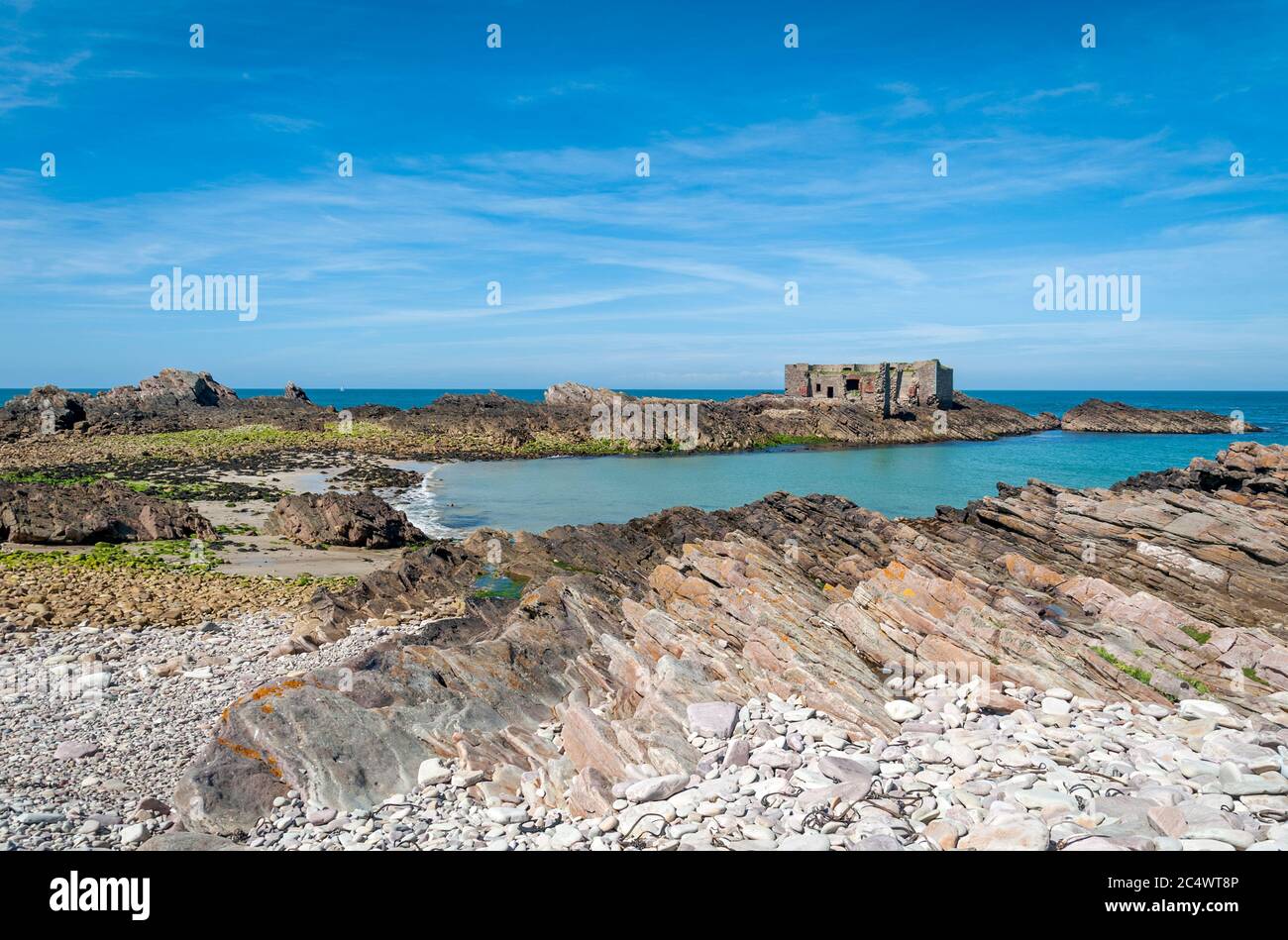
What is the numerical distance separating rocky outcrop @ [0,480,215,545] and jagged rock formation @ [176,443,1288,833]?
33.4 feet

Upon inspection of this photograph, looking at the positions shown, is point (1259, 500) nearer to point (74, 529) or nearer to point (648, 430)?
point (74, 529)

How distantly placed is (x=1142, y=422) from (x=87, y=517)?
372ft

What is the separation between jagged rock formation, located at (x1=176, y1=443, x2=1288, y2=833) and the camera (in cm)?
907

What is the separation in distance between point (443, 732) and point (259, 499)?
2960 cm

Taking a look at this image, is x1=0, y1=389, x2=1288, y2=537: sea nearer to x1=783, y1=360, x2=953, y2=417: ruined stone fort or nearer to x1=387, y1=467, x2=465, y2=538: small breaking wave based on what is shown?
x1=387, y1=467, x2=465, y2=538: small breaking wave

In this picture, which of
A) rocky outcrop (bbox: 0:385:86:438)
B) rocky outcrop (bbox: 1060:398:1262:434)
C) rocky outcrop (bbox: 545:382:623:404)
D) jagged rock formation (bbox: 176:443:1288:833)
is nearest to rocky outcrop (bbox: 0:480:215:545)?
jagged rock formation (bbox: 176:443:1288:833)

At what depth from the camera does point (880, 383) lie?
8775cm

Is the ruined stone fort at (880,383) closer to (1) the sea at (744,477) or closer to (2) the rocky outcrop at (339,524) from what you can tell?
(1) the sea at (744,477)

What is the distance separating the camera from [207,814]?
830 cm

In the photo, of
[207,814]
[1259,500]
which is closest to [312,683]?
[207,814]

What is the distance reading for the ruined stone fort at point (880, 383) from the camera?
8788 cm

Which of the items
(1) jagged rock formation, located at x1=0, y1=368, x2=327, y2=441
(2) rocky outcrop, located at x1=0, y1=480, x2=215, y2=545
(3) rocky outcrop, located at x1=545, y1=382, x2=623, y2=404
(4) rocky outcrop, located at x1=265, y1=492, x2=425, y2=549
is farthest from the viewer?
(3) rocky outcrop, located at x1=545, y1=382, x2=623, y2=404

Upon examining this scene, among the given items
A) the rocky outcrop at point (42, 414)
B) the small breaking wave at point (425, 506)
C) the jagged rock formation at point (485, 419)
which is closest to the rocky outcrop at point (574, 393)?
the jagged rock formation at point (485, 419)

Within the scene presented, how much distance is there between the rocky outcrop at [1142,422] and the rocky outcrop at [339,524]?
99562 mm
